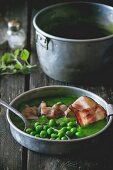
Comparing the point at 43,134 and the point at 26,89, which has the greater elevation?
the point at 43,134

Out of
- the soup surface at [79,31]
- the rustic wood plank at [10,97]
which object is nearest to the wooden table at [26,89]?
the rustic wood plank at [10,97]

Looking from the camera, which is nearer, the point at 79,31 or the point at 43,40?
the point at 43,40

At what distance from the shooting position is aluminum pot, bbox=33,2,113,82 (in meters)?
1.59

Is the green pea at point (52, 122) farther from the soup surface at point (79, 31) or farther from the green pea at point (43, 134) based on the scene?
the soup surface at point (79, 31)

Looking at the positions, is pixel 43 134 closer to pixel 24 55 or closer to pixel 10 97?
pixel 10 97

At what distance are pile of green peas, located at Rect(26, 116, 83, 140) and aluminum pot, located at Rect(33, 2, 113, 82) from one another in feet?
0.93

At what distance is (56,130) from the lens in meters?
1.36

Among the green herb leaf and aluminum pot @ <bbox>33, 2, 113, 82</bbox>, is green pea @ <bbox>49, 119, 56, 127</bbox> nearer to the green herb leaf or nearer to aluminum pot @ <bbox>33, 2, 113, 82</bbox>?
aluminum pot @ <bbox>33, 2, 113, 82</bbox>

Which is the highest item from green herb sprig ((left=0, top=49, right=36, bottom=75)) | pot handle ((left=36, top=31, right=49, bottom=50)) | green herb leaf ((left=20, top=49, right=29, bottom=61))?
pot handle ((left=36, top=31, right=49, bottom=50))

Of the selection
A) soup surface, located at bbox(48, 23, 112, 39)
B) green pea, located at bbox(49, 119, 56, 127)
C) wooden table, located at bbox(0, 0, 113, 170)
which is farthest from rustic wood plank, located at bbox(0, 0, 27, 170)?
soup surface, located at bbox(48, 23, 112, 39)

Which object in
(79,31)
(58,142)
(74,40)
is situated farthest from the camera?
(79,31)

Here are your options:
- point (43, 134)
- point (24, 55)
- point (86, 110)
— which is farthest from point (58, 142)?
point (24, 55)

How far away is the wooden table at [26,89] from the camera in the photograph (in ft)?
4.32

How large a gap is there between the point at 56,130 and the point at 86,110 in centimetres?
12
